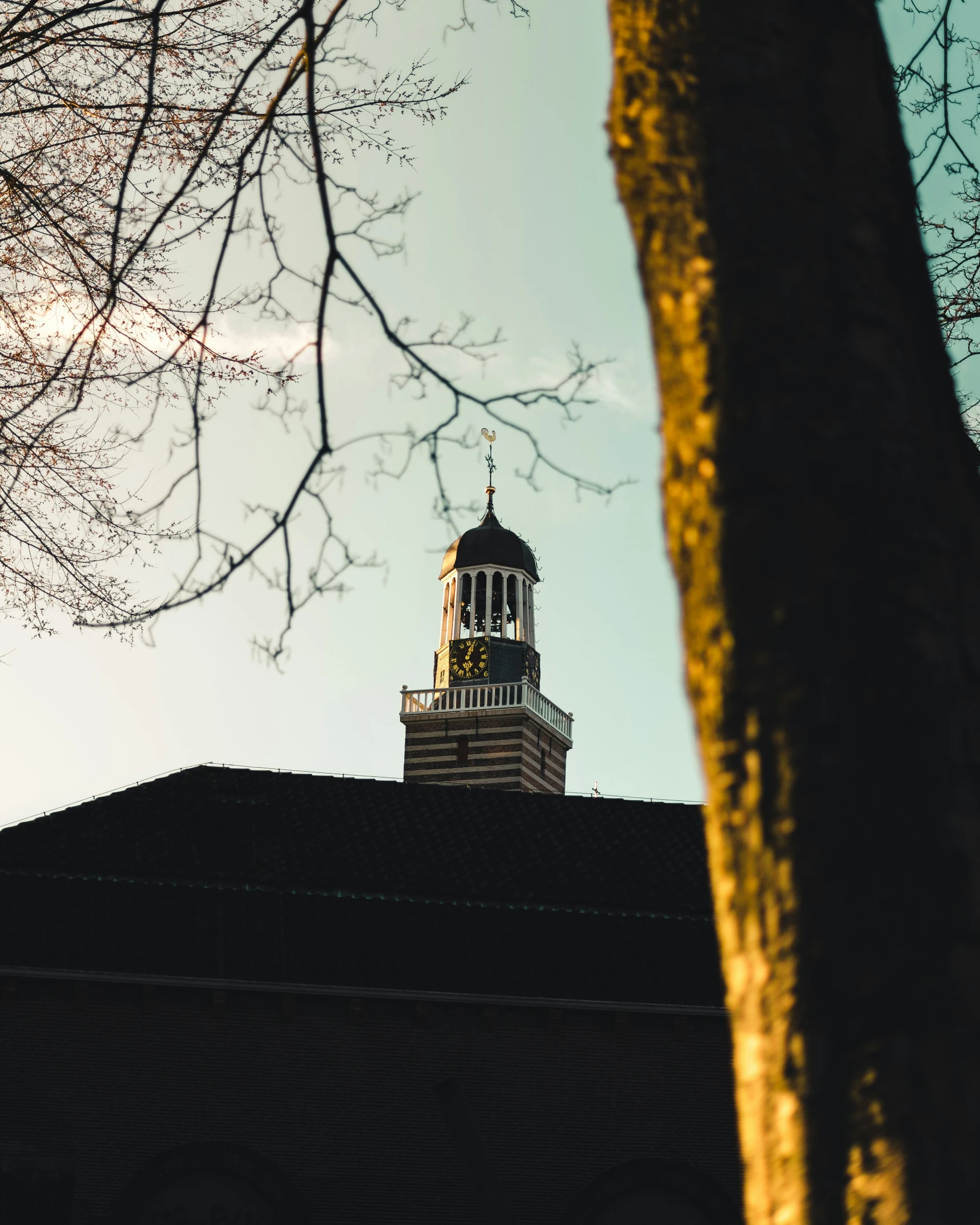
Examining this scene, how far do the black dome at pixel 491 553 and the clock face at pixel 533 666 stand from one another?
8.79 feet

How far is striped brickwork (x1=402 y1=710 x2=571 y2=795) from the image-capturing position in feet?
124

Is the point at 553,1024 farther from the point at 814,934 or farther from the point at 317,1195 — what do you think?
the point at 814,934

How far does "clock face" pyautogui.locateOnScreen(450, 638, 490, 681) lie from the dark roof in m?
15.7

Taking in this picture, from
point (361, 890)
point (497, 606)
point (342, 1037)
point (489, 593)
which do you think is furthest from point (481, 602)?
point (342, 1037)

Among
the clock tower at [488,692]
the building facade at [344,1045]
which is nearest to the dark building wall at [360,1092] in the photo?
the building facade at [344,1045]

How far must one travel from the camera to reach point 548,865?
21250 millimetres

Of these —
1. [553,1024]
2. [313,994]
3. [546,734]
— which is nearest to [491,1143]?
[553,1024]

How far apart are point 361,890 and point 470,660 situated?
66.9 feet

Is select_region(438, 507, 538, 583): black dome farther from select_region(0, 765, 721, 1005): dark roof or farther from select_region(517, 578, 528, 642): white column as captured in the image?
select_region(0, 765, 721, 1005): dark roof

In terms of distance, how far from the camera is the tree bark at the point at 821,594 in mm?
1671

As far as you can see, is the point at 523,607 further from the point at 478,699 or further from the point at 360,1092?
the point at 360,1092

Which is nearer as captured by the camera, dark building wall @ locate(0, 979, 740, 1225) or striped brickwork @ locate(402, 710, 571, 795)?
dark building wall @ locate(0, 979, 740, 1225)

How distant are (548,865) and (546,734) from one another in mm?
18272

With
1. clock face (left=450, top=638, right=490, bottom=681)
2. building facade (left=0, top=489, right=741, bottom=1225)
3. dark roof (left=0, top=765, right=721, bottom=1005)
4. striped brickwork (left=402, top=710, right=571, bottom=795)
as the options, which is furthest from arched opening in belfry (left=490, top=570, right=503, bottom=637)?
building facade (left=0, top=489, right=741, bottom=1225)
